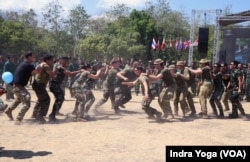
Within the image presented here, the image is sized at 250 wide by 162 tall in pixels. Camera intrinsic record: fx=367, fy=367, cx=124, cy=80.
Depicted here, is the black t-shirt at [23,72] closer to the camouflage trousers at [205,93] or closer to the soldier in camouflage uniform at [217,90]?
the camouflage trousers at [205,93]

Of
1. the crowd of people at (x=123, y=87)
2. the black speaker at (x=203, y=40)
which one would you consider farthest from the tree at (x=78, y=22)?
the crowd of people at (x=123, y=87)

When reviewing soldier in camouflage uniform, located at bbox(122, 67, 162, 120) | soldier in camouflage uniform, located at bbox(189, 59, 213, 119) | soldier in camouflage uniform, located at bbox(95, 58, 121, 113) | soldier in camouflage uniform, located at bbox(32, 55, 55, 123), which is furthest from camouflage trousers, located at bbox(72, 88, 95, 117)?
soldier in camouflage uniform, located at bbox(189, 59, 213, 119)

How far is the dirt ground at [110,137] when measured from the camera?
20.4 ft

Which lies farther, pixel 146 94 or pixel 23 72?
pixel 146 94

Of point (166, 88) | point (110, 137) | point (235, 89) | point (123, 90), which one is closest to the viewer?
point (110, 137)

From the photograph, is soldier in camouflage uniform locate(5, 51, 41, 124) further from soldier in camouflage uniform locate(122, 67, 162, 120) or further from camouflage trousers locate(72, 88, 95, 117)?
soldier in camouflage uniform locate(122, 67, 162, 120)

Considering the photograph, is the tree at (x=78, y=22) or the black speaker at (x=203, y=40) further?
the tree at (x=78, y=22)

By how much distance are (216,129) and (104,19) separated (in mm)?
39742

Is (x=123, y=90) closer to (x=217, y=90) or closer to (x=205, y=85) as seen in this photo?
(x=205, y=85)

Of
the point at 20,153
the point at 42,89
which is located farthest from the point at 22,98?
the point at 20,153

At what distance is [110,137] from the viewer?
7.58 metres

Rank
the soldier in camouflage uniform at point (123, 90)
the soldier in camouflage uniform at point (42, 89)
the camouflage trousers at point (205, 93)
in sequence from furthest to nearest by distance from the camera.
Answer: the soldier in camouflage uniform at point (123, 90) < the camouflage trousers at point (205, 93) < the soldier in camouflage uniform at point (42, 89)

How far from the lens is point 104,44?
32906 mm
